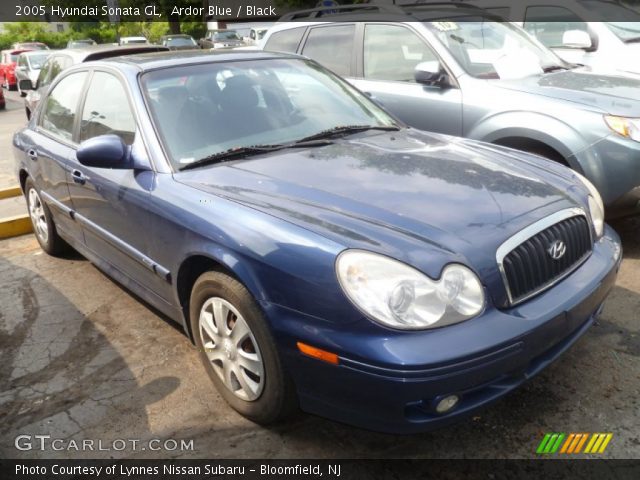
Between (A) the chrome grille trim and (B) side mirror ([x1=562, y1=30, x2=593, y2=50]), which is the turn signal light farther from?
(B) side mirror ([x1=562, y1=30, x2=593, y2=50])

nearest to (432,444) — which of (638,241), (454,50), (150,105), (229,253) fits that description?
(229,253)

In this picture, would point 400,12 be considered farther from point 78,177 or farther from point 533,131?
point 78,177

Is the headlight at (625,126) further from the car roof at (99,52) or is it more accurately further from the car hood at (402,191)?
the car roof at (99,52)

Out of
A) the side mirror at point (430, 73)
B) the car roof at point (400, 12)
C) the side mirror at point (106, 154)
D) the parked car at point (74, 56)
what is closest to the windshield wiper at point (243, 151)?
the side mirror at point (106, 154)

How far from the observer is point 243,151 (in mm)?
3045

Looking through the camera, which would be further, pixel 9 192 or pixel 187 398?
pixel 9 192

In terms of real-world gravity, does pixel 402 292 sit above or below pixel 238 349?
above

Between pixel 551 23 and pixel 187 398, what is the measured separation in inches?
251

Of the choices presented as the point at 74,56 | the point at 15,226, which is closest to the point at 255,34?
the point at 74,56

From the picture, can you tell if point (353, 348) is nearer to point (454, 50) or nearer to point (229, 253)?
point (229, 253)

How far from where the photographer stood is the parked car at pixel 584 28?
21.5ft

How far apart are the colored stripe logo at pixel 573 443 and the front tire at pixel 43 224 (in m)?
3.93

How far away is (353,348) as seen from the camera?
80.5 inches

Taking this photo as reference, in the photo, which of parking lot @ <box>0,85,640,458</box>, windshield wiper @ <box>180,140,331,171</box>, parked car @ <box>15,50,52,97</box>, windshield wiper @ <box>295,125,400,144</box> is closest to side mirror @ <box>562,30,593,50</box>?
parking lot @ <box>0,85,640,458</box>
